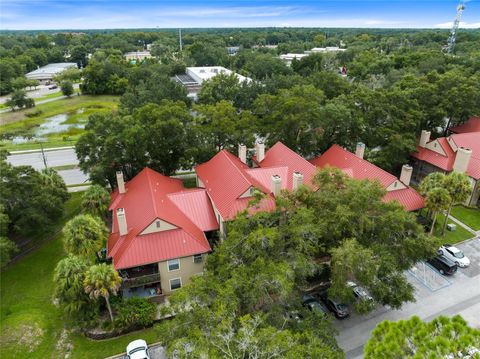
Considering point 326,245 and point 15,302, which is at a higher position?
point 326,245

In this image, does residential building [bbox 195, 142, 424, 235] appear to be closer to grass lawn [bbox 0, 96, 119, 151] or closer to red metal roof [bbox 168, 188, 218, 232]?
red metal roof [bbox 168, 188, 218, 232]

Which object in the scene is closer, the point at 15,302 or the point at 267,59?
the point at 15,302

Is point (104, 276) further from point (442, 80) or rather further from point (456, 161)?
point (442, 80)

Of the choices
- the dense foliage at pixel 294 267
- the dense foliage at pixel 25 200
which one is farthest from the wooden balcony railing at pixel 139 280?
the dense foliage at pixel 25 200

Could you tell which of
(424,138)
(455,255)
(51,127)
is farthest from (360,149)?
(51,127)

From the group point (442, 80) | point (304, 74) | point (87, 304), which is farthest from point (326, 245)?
point (304, 74)

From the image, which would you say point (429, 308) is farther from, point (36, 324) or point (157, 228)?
point (36, 324)
